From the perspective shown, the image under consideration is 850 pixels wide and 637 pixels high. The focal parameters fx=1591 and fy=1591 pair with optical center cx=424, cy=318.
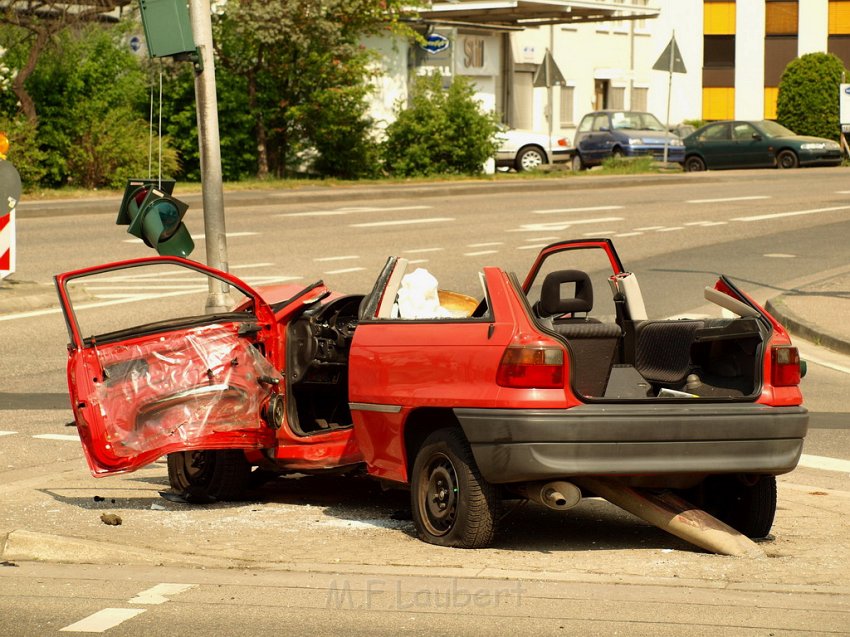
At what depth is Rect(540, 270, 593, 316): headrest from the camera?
752 cm

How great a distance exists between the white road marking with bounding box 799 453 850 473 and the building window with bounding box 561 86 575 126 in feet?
145

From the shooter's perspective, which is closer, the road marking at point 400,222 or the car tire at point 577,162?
the road marking at point 400,222

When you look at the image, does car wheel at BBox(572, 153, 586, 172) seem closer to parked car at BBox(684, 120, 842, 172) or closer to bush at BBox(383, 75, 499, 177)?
parked car at BBox(684, 120, 842, 172)

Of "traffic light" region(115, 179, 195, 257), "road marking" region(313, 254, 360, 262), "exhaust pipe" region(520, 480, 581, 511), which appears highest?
"traffic light" region(115, 179, 195, 257)

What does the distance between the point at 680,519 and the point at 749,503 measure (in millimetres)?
484

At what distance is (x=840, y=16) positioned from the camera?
64250 millimetres

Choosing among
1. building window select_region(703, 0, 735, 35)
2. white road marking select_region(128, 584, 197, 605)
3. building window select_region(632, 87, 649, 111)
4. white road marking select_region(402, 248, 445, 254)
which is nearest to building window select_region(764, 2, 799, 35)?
building window select_region(703, 0, 735, 35)

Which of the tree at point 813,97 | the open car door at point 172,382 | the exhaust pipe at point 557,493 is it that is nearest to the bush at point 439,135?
the tree at point 813,97

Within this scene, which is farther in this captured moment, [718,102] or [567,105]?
[718,102]

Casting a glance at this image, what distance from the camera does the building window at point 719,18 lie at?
63844 millimetres

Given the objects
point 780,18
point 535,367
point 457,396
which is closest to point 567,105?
point 780,18

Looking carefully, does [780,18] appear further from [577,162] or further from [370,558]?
[370,558]

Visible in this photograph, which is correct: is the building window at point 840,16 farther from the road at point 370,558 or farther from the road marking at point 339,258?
the road at point 370,558

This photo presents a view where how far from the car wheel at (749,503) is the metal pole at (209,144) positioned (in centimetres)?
454
